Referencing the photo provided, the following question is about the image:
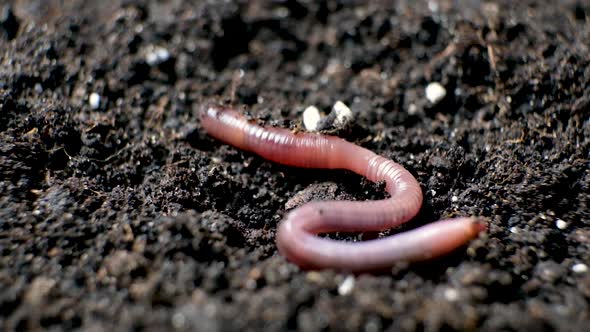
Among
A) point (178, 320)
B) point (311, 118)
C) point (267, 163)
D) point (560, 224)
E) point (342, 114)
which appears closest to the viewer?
point (178, 320)

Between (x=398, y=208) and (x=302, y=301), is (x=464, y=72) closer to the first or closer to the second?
(x=398, y=208)

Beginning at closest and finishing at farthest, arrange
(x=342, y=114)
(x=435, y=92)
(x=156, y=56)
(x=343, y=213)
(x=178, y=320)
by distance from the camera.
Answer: (x=178, y=320)
(x=343, y=213)
(x=342, y=114)
(x=435, y=92)
(x=156, y=56)

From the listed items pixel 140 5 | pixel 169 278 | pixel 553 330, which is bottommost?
pixel 553 330

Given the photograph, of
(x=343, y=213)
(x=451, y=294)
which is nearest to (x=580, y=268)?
(x=451, y=294)

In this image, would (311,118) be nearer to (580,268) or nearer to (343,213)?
(343,213)

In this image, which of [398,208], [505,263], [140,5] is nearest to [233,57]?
[140,5]

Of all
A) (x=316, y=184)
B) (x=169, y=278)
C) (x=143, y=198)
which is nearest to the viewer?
(x=169, y=278)

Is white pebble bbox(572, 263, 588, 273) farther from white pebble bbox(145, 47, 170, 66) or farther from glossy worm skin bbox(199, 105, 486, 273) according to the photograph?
white pebble bbox(145, 47, 170, 66)
